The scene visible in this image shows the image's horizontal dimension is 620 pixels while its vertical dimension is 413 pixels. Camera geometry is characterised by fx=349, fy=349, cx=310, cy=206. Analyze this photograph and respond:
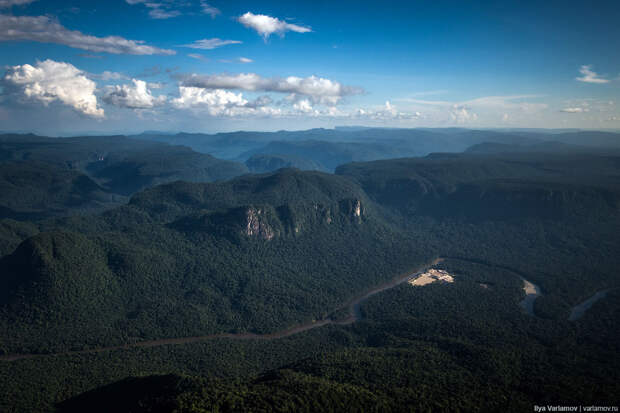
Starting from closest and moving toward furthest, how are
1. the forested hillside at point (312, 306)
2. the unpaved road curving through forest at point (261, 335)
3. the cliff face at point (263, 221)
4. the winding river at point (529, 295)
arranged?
1. the forested hillside at point (312, 306)
2. the unpaved road curving through forest at point (261, 335)
3. the winding river at point (529, 295)
4. the cliff face at point (263, 221)

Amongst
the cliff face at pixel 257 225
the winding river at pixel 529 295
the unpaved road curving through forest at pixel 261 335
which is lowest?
the unpaved road curving through forest at pixel 261 335

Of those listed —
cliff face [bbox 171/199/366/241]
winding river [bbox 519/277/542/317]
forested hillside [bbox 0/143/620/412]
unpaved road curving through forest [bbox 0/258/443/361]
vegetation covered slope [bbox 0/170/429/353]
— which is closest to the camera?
forested hillside [bbox 0/143/620/412]

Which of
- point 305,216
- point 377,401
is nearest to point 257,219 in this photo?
point 305,216

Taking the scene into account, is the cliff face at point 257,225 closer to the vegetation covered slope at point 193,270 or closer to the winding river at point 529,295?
the vegetation covered slope at point 193,270

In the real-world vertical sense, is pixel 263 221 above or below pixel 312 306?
above

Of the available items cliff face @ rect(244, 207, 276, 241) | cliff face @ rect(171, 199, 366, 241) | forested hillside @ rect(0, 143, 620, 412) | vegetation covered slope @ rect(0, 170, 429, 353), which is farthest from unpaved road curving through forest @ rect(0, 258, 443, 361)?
cliff face @ rect(244, 207, 276, 241)

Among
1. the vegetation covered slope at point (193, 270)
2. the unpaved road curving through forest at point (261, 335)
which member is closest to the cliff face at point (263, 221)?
the vegetation covered slope at point (193, 270)

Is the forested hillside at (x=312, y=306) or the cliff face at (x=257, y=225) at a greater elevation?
the cliff face at (x=257, y=225)

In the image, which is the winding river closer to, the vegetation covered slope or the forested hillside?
the forested hillside

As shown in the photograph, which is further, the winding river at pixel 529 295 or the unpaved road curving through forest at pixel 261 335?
the winding river at pixel 529 295

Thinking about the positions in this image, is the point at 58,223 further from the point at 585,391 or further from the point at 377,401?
the point at 585,391

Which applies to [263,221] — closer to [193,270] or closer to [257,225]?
[257,225]

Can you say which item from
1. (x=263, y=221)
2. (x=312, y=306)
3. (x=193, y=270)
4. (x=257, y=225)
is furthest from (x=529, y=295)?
(x=193, y=270)
